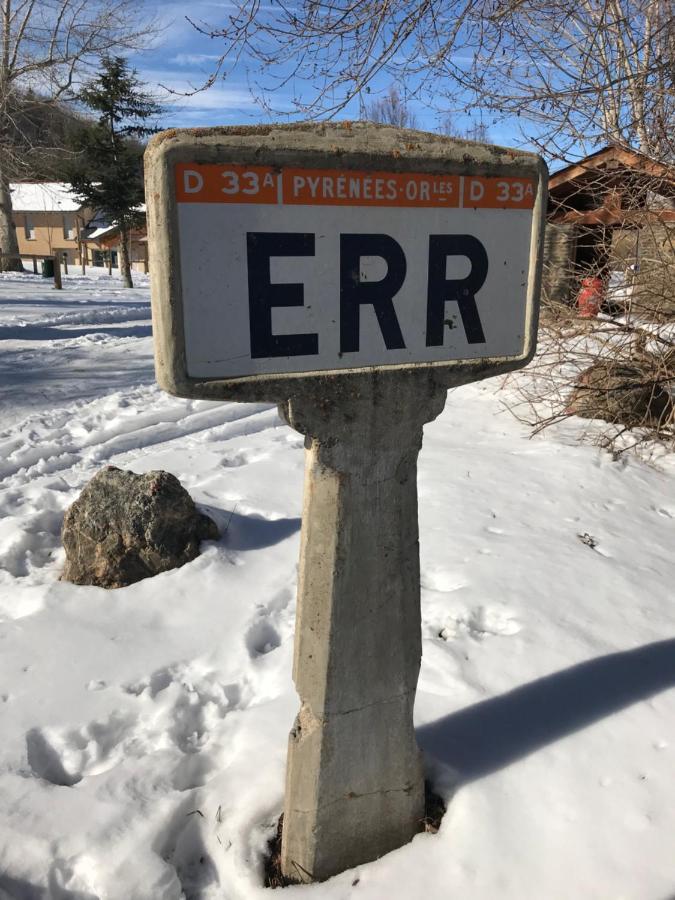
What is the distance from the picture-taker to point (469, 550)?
385 cm

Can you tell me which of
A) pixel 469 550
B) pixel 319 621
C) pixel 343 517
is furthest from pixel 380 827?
pixel 469 550

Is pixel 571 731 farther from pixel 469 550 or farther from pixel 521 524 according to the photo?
pixel 521 524

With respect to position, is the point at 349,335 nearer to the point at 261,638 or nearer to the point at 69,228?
the point at 261,638

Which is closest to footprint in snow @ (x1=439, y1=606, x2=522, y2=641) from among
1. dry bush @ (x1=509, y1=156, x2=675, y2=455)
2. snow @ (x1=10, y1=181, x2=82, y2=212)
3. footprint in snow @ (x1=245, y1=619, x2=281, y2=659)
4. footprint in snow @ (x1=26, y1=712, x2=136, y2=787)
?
footprint in snow @ (x1=245, y1=619, x2=281, y2=659)

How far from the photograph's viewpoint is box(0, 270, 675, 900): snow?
1993 mm

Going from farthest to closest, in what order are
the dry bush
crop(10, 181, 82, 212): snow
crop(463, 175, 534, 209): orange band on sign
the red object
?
crop(10, 181, 82, 212): snow → the red object → the dry bush → crop(463, 175, 534, 209): orange band on sign

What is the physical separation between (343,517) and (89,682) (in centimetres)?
177

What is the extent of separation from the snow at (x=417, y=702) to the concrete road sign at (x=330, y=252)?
4.85ft

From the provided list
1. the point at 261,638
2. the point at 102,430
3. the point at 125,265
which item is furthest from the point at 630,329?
the point at 125,265

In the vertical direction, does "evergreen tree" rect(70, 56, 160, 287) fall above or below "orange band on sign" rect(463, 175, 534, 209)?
above

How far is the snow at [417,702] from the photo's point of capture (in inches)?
78.5

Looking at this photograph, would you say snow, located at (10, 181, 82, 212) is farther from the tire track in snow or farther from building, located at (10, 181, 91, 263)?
the tire track in snow

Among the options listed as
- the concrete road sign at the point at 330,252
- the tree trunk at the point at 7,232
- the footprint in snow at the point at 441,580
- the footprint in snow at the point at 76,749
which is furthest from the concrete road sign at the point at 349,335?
the tree trunk at the point at 7,232

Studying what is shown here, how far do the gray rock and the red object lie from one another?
4.29 meters
